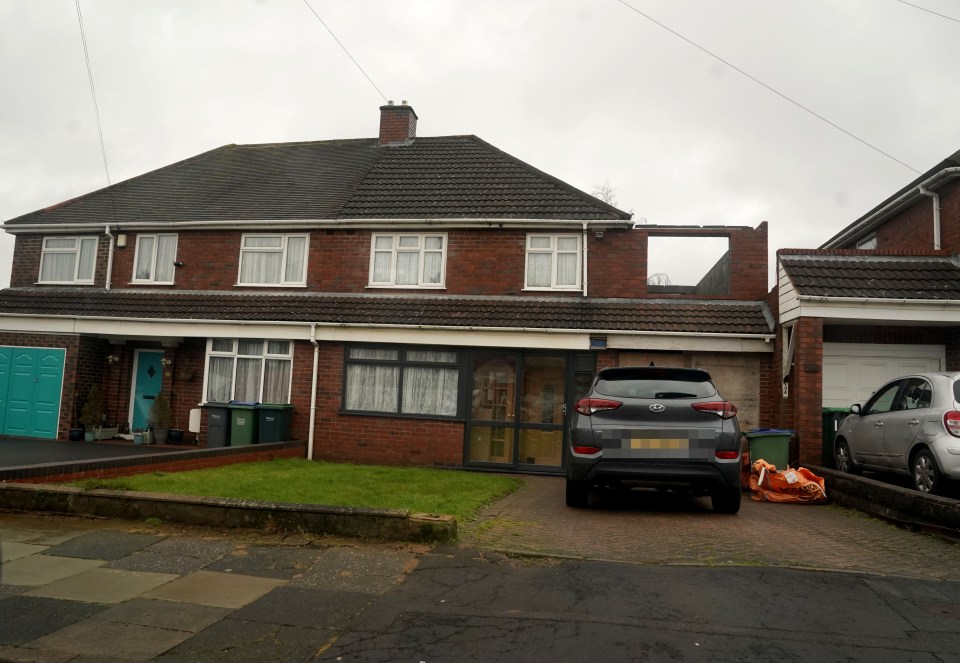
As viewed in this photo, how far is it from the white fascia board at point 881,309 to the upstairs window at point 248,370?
9.47 m

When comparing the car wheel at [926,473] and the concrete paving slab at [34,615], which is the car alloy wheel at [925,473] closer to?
the car wheel at [926,473]

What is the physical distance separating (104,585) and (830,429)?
33.2 ft

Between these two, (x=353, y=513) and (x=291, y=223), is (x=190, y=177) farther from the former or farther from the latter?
(x=353, y=513)

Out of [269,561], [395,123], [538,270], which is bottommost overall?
[269,561]

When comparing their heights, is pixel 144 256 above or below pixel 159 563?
above

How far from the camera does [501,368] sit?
13.1 metres

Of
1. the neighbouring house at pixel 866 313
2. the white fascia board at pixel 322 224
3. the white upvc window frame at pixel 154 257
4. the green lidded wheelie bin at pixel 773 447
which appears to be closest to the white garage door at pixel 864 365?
the neighbouring house at pixel 866 313

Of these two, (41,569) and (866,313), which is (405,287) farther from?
(41,569)

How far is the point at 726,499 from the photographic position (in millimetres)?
7559

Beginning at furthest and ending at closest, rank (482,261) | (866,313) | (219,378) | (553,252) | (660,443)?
(219,378) → (482,261) → (553,252) → (866,313) → (660,443)

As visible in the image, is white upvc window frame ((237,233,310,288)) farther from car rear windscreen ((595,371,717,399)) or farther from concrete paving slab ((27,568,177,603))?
concrete paving slab ((27,568,177,603))

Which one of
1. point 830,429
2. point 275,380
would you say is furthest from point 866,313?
point 275,380

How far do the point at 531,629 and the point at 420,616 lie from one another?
699 millimetres

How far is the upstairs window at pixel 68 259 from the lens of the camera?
53.5 ft
